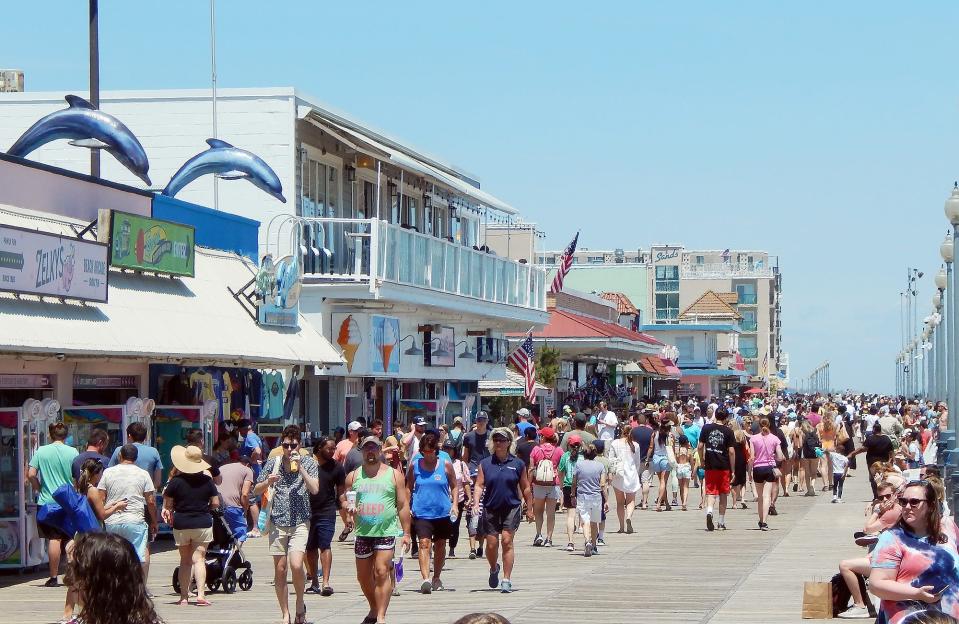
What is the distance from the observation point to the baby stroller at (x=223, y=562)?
51.1ft

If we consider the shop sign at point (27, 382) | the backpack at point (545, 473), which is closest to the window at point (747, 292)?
the backpack at point (545, 473)

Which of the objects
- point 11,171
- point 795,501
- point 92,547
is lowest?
point 795,501

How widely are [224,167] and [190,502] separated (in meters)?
11.5

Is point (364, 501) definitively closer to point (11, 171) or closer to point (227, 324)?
point (11, 171)

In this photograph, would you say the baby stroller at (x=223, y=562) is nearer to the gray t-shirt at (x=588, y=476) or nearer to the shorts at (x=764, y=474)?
the gray t-shirt at (x=588, y=476)

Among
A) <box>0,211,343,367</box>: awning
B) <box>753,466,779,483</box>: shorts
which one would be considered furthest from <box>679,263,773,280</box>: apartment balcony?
<box>0,211,343,367</box>: awning

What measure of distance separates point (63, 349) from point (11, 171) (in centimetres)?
285

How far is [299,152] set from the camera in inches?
1115

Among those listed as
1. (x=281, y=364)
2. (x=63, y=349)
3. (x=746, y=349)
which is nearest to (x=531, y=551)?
(x=281, y=364)

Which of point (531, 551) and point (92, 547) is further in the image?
point (531, 551)

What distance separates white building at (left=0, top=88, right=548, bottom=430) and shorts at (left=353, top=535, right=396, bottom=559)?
1355cm

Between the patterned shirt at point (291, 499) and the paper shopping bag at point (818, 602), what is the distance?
421 centimetres

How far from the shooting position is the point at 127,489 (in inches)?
533

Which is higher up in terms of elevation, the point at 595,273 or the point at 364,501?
the point at 595,273
